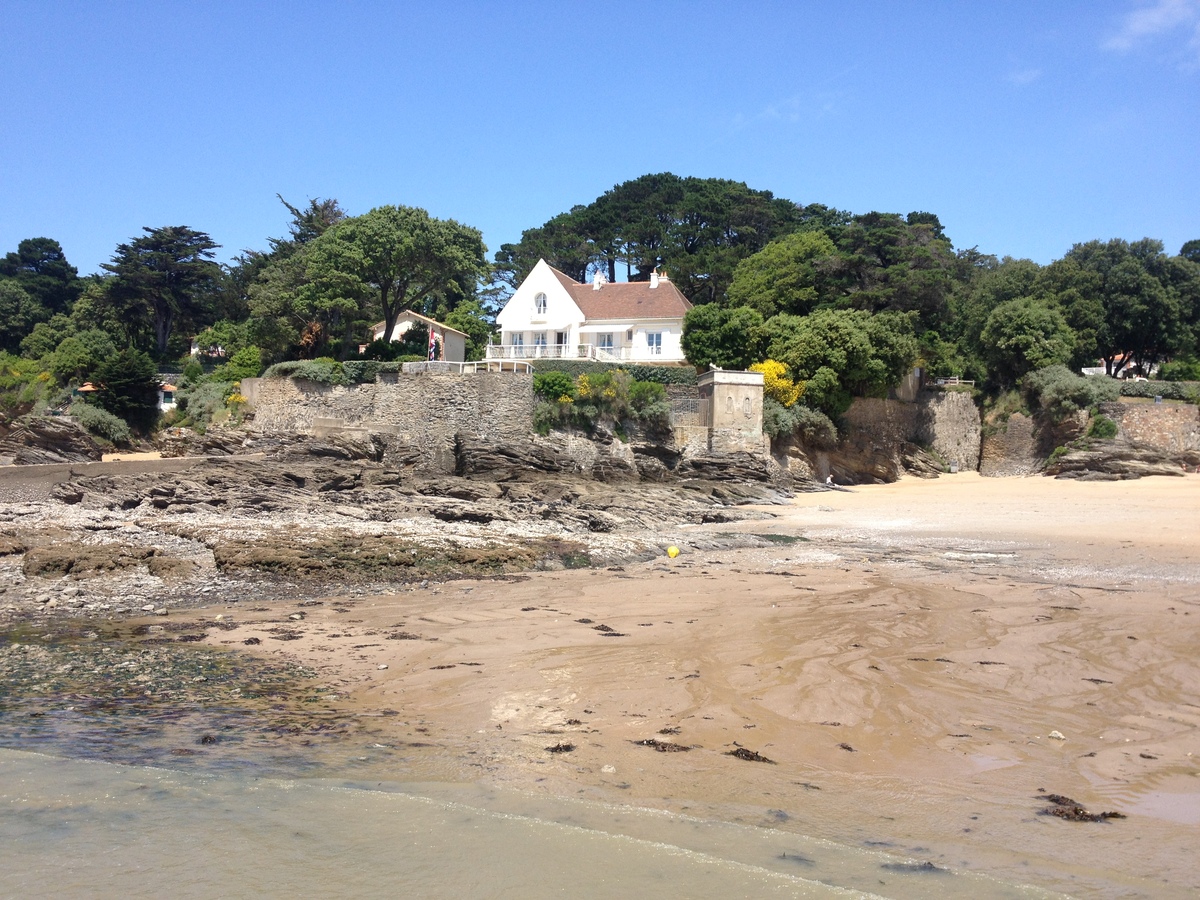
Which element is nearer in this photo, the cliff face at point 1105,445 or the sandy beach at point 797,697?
the sandy beach at point 797,697

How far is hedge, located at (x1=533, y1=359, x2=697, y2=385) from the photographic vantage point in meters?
31.1

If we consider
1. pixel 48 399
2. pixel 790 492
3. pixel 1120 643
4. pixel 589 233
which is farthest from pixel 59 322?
pixel 1120 643

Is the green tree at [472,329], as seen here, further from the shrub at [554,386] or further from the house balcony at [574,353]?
the shrub at [554,386]

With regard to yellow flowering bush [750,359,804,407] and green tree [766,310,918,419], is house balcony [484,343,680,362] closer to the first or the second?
yellow flowering bush [750,359,804,407]

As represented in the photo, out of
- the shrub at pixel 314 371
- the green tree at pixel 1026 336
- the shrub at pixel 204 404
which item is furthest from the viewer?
the shrub at pixel 204 404

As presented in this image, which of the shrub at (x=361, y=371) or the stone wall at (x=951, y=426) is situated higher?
the shrub at (x=361, y=371)

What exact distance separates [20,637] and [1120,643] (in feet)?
37.3

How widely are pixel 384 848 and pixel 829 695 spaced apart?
159 inches

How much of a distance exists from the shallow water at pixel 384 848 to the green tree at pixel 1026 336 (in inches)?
1301

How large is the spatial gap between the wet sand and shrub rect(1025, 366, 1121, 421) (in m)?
19.6

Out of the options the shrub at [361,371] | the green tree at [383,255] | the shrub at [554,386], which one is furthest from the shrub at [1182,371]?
the shrub at [361,371]

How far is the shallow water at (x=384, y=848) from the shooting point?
4270mm

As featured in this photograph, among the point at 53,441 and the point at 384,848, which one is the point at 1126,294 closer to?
the point at 384,848

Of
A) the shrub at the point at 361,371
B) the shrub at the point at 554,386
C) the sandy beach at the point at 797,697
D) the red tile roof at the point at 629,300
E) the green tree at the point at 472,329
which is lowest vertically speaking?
the sandy beach at the point at 797,697
